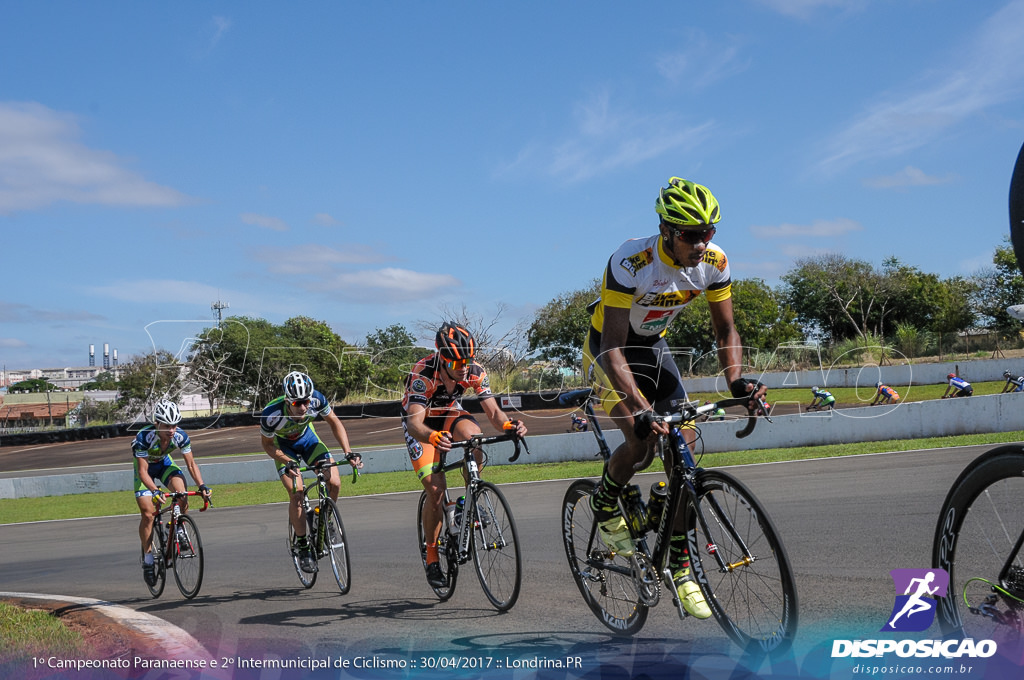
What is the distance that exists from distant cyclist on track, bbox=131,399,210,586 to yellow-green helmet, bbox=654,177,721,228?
6.05m

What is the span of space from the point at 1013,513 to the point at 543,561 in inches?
207

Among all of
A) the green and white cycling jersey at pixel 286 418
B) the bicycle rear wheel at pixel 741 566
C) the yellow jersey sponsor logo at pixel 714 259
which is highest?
the yellow jersey sponsor logo at pixel 714 259

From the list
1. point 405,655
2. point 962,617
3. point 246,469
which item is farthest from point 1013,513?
point 246,469

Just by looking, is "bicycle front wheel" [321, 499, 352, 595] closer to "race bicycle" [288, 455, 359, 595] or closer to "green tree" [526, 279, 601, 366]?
"race bicycle" [288, 455, 359, 595]

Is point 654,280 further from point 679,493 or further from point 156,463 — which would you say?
point 156,463

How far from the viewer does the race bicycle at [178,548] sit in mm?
7992

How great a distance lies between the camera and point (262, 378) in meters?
54.9

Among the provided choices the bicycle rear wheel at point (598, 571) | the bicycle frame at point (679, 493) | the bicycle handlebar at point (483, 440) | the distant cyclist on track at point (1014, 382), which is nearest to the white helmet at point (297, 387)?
the bicycle handlebar at point (483, 440)

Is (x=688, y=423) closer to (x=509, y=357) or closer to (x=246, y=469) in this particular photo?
(x=246, y=469)

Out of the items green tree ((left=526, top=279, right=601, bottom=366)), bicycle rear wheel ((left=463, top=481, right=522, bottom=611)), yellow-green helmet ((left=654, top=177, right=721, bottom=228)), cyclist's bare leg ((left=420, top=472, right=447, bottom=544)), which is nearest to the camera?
yellow-green helmet ((left=654, top=177, right=721, bottom=228))

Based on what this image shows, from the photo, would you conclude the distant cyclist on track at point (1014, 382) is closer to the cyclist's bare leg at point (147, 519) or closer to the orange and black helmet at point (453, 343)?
the orange and black helmet at point (453, 343)

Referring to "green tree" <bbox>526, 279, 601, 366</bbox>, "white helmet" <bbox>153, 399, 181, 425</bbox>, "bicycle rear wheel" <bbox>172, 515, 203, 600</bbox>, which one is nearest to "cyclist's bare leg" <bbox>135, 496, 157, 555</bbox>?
"bicycle rear wheel" <bbox>172, 515, 203, 600</bbox>

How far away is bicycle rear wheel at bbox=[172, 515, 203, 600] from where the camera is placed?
7.92m

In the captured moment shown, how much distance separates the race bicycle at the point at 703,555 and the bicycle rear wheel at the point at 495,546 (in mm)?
928
